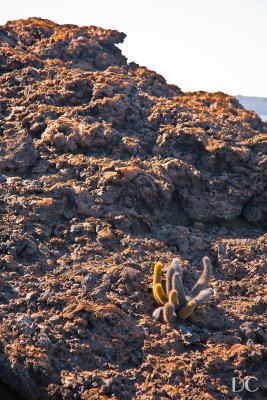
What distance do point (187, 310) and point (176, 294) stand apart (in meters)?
0.21

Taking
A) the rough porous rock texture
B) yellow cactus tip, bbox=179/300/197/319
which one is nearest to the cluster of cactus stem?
yellow cactus tip, bbox=179/300/197/319

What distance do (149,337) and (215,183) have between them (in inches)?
111

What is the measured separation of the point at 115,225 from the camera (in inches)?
277

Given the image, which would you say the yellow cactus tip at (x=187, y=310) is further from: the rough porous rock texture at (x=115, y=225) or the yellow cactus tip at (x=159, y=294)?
the yellow cactus tip at (x=159, y=294)

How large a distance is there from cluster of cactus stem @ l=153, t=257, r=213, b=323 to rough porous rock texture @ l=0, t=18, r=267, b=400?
14 centimetres

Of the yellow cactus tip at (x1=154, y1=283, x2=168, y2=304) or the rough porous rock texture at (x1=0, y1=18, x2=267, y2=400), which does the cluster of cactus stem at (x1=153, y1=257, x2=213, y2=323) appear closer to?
the yellow cactus tip at (x1=154, y1=283, x2=168, y2=304)

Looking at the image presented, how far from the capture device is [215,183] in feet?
25.6

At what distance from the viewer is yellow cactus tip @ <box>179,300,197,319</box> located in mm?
5840

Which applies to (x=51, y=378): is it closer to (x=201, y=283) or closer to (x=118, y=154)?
(x=201, y=283)

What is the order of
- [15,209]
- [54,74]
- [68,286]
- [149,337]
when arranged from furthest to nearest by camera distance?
[54,74], [15,209], [68,286], [149,337]

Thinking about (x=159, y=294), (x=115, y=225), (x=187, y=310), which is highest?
(x=115, y=225)

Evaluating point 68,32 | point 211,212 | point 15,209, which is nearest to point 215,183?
point 211,212

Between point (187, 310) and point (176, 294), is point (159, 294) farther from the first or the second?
point (187, 310)

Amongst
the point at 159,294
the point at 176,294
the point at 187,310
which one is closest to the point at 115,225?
the point at 159,294
